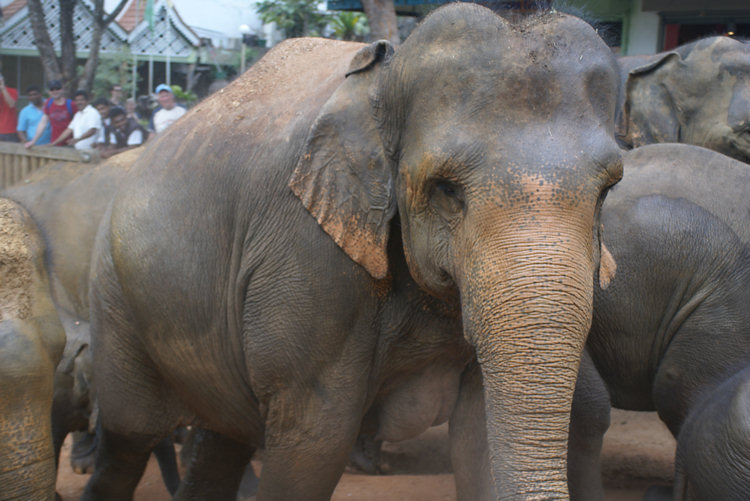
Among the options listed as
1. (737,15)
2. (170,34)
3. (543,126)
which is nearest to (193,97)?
(170,34)

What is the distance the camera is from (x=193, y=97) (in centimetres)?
1994

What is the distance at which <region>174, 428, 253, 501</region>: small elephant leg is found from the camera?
4.31 m

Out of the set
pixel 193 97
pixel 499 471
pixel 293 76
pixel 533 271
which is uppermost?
pixel 293 76

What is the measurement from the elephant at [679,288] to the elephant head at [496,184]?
1.48 m

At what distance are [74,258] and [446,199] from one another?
3596mm

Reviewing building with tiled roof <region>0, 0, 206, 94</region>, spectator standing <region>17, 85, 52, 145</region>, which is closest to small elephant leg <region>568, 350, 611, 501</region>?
spectator standing <region>17, 85, 52, 145</region>

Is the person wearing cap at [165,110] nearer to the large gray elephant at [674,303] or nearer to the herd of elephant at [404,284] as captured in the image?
the herd of elephant at [404,284]

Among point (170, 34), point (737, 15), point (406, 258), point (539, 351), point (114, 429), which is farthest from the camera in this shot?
point (170, 34)

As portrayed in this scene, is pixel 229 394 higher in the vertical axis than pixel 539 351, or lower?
lower

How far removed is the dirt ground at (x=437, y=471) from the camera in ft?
16.8

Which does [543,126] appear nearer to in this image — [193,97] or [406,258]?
[406,258]

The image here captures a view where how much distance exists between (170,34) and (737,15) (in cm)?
1564

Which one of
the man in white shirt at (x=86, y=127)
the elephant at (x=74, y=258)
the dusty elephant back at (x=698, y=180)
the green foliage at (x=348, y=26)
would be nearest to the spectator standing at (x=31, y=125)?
the man in white shirt at (x=86, y=127)

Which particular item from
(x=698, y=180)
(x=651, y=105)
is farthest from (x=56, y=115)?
(x=698, y=180)
